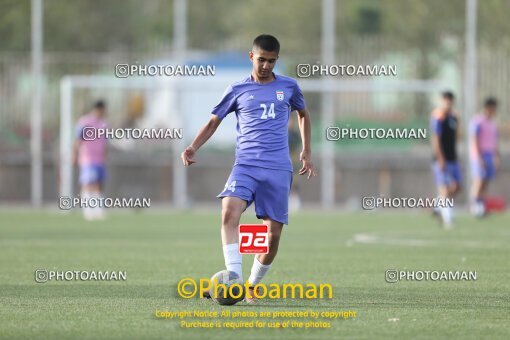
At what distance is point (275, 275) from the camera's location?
46.4 ft

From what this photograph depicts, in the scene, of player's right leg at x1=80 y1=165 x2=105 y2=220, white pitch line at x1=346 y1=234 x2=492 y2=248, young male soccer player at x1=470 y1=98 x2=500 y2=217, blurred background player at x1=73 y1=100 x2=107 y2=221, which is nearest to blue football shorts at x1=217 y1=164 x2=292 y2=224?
white pitch line at x1=346 y1=234 x2=492 y2=248

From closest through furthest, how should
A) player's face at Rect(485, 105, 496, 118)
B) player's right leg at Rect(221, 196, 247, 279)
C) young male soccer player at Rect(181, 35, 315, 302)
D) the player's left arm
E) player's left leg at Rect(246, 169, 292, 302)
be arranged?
player's right leg at Rect(221, 196, 247, 279), young male soccer player at Rect(181, 35, 315, 302), player's left leg at Rect(246, 169, 292, 302), the player's left arm, player's face at Rect(485, 105, 496, 118)

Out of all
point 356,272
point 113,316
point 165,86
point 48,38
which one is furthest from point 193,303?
point 48,38

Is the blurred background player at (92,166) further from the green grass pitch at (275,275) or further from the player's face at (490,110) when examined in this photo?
the player's face at (490,110)

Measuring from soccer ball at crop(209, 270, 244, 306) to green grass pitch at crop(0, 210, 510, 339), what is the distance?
0.11 m

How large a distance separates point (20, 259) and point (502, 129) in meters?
22.6

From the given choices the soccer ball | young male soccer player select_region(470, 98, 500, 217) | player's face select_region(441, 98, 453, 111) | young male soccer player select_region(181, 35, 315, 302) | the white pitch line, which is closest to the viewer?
the soccer ball

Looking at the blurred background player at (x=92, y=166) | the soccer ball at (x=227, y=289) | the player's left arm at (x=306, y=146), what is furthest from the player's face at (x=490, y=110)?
the soccer ball at (x=227, y=289)

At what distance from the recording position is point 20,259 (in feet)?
54.5

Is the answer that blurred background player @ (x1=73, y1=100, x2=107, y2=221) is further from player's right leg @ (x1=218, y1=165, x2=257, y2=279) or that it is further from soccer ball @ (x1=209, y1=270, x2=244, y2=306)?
soccer ball @ (x1=209, y1=270, x2=244, y2=306)

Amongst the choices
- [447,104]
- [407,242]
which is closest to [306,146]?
[407,242]

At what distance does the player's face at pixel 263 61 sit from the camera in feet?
36.2

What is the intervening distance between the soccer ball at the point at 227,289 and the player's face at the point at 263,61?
1.86 meters

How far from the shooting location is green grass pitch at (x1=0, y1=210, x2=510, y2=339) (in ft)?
30.9
